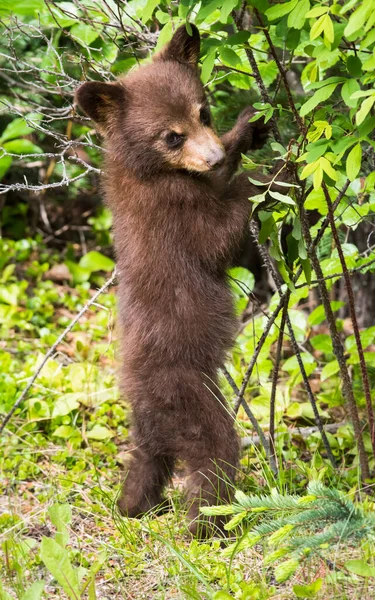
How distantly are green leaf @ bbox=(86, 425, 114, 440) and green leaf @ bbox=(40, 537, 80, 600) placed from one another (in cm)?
201

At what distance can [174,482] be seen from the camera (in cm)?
477

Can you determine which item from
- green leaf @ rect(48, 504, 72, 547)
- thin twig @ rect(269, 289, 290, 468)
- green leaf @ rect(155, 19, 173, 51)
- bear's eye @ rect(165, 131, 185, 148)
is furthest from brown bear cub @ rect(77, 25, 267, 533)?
green leaf @ rect(48, 504, 72, 547)

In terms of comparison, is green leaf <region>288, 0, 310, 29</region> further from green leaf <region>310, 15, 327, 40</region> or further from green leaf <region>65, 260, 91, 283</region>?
green leaf <region>65, 260, 91, 283</region>

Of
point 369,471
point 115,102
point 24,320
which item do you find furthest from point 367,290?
point 115,102

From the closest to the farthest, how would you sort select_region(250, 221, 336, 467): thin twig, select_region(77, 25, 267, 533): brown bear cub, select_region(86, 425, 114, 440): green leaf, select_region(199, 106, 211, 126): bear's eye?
1. select_region(77, 25, 267, 533): brown bear cub
2. select_region(199, 106, 211, 126): bear's eye
3. select_region(250, 221, 336, 467): thin twig
4. select_region(86, 425, 114, 440): green leaf

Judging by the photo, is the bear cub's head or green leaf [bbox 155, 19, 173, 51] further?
the bear cub's head

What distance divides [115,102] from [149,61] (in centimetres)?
48

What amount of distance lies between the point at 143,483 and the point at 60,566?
3.72 feet

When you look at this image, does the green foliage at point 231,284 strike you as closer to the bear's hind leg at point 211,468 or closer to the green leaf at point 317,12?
the green leaf at point 317,12

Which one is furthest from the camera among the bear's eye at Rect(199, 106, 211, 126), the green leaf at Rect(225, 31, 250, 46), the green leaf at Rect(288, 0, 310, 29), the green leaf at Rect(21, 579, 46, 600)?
the bear's eye at Rect(199, 106, 211, 126)

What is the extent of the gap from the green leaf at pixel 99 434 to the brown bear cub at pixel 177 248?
111 cm

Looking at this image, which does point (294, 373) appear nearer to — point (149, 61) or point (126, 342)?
point (126, 342)

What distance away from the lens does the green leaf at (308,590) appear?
290 centimetres

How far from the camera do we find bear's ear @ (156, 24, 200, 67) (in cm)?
398
